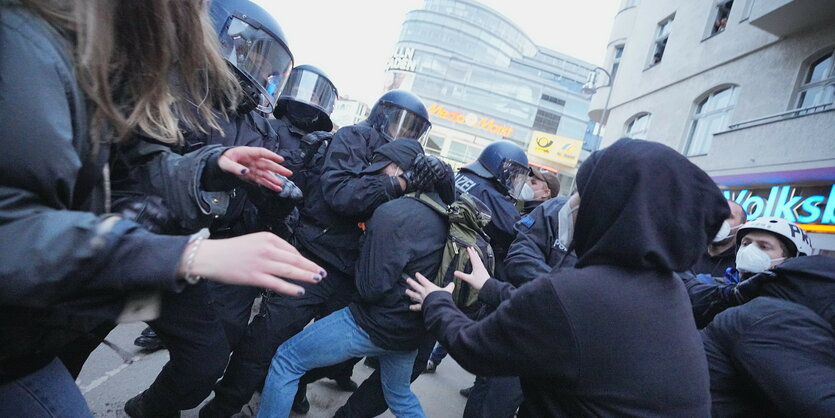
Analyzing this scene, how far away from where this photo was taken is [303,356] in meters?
2.25

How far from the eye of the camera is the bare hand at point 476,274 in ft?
7.13

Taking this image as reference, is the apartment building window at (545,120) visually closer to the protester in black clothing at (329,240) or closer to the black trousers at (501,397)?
the protester in black clothing at (329,240)

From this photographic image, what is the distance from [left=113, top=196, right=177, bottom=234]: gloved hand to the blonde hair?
223mm

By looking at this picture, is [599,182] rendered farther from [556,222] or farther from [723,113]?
[723,113]

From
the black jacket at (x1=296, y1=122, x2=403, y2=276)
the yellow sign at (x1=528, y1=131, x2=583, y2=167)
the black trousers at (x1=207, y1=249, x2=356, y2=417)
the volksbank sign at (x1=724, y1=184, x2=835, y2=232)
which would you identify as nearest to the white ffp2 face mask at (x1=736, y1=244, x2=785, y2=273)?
the black jacket at (x1=296, y1=122, x2=403, y2=276)

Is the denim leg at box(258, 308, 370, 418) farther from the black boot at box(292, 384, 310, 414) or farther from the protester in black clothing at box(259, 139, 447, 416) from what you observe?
the black boot at box(292, 384, 310, 414)

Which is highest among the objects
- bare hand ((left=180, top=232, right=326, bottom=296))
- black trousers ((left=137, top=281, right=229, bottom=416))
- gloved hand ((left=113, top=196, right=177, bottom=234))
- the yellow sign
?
the yellow sign

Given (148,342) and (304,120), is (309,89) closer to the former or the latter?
(304,120)

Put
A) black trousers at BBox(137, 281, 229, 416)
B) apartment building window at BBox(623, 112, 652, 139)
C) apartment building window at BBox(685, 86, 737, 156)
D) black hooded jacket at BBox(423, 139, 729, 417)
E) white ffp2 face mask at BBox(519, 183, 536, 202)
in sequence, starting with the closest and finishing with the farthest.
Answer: black hooded jacket at BBox(423, 139, 729, 417) < black trousers at BBox(137, 281, 229, 416) < white ffp2 face mask at BBox(519, 183, 536, 202) < apartment building window at BBox(685, 86, 737, 156) < apartment building window at BBox(623, 112, 652, 139)

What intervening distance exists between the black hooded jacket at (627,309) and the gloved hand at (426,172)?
117 centimetres

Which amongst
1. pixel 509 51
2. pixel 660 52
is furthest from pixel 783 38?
pixel 509 51

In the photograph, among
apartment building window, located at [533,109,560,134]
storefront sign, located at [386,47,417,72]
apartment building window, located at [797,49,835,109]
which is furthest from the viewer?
storefront sign, located at [386,47,417,72]

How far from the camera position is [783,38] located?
30.4 feet

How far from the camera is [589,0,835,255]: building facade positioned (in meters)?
7.61
